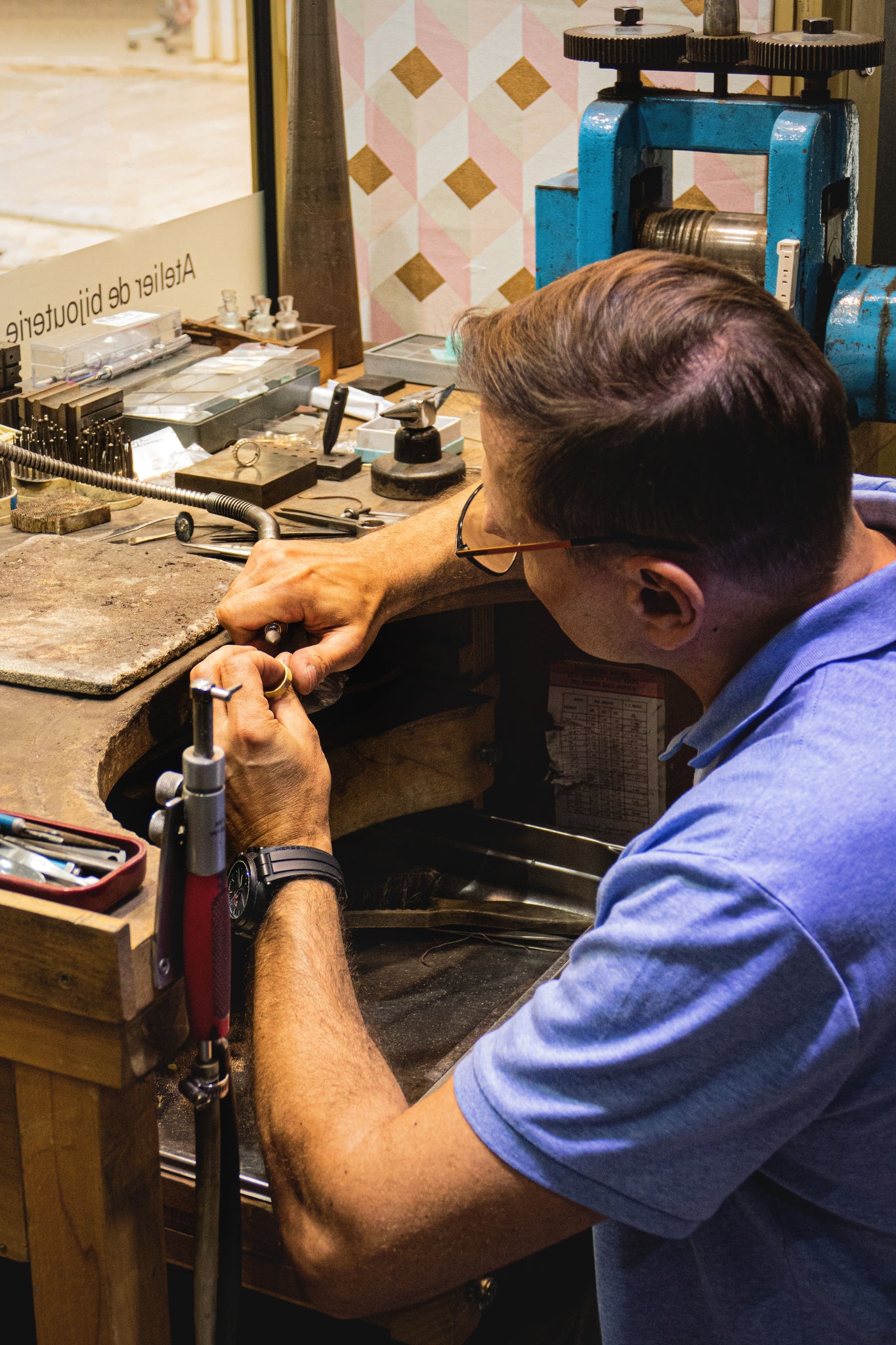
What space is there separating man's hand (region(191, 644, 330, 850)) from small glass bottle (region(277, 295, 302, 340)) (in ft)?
4.28

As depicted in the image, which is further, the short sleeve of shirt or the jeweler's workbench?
the jeweler's workbench

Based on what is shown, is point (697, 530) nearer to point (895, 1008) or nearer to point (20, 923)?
point (895, 1008)

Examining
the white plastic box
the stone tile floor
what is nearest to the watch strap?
the white plastic box

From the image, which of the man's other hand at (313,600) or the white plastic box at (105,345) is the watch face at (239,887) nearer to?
the man's other hand at (313,600)

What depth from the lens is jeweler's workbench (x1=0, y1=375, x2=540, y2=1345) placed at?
2.98 feet

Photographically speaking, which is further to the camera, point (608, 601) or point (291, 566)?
point (291, 566)

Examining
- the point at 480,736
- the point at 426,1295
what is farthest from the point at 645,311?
the point at 480,736

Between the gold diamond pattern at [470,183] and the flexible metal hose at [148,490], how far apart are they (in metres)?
1.22

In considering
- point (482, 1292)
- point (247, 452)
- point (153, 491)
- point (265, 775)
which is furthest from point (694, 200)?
point (482, 1292)

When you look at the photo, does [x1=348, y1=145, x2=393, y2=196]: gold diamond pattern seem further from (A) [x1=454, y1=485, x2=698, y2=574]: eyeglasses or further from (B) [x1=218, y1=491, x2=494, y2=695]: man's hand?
(A) [x1=454, y1=485, x2=698, y2=574]: eyeglasses

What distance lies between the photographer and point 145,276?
2.49 meters

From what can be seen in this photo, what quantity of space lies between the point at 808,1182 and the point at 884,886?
23cm

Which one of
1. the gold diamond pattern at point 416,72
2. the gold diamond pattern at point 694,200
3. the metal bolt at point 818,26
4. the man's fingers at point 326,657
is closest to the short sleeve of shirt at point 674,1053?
the man's fingers at point 326,657

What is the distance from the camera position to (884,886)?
0.75m
